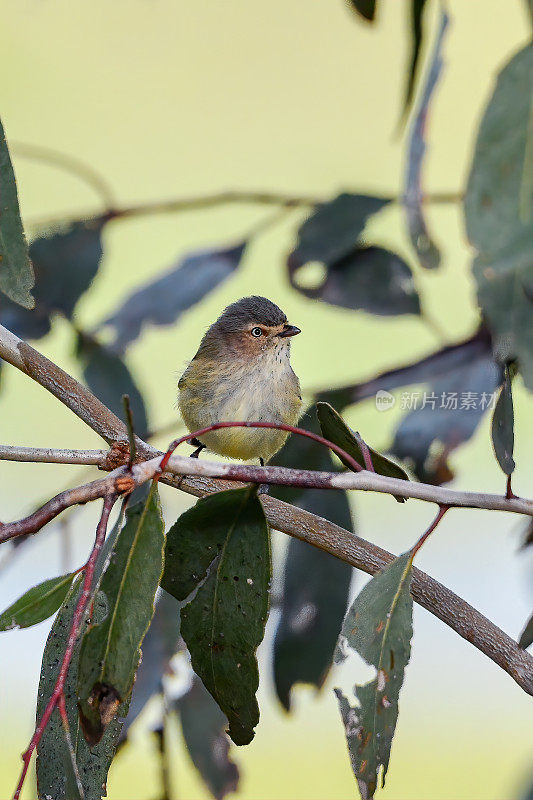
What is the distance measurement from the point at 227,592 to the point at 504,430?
1.13ft

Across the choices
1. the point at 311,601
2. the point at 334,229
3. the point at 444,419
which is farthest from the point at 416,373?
the point at 311,601

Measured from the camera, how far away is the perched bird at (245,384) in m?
1.86

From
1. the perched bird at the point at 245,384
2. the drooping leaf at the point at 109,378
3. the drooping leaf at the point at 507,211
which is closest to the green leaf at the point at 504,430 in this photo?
the drooping leaf at the point at 507,211

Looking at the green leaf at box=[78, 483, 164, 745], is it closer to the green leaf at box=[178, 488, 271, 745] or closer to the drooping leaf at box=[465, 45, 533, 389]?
the green leaf at box=[178, 488, 271, 745]

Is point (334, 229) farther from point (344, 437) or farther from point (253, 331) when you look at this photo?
point (344, 437)

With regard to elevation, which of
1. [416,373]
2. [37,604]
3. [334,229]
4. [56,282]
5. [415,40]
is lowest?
[37,604]

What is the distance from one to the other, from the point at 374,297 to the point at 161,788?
1.00 metres

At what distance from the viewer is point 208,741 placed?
1717 millimetres

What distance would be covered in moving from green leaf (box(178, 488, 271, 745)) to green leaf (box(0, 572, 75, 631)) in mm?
129

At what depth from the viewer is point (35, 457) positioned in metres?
0.98

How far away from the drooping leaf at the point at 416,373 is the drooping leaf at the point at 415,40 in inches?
32.8

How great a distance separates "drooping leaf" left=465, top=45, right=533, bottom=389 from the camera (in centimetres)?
60

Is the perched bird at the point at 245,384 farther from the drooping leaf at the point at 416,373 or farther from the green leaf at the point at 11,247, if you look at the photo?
the green leaf at the point at 11,247

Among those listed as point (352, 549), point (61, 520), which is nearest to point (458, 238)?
point (61, 520)
